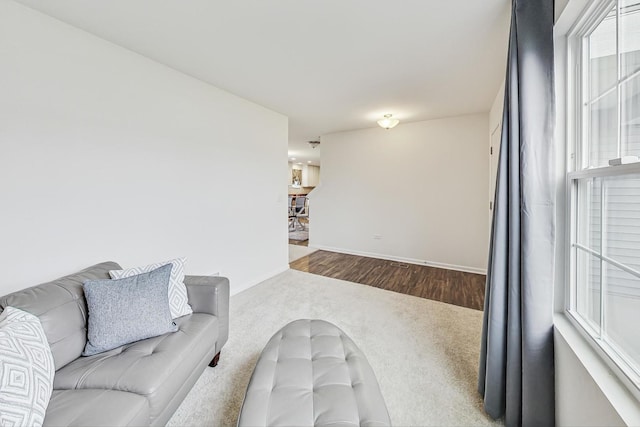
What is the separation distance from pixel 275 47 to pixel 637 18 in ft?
6.58

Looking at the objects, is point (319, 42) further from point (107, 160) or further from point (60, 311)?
point (60, 311)

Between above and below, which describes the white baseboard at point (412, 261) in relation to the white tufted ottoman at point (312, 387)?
below

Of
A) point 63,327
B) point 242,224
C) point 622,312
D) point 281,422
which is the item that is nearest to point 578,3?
point 622,312

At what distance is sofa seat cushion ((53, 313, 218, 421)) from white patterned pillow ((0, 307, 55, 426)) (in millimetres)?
152

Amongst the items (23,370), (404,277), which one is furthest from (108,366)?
(404,277)

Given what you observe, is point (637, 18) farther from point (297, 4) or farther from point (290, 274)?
point (290, 274)

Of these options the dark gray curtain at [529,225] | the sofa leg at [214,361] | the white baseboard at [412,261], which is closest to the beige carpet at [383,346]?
the sofa leg at [214,361]

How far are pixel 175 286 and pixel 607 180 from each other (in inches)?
92.9

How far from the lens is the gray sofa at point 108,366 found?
99 cm

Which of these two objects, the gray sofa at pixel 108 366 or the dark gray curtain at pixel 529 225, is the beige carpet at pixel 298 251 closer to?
the gray sofa at pixel 108 366

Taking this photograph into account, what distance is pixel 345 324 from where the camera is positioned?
7.79ft

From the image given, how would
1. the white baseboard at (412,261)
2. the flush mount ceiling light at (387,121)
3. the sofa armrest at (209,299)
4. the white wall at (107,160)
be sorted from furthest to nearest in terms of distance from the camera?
the white baseboard at (412,261)
the flush mount ceiling light at (387,121)
the sofa armrest at (209,299)
the white wall at (107,160)

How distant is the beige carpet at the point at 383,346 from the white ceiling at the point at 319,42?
8.01ft

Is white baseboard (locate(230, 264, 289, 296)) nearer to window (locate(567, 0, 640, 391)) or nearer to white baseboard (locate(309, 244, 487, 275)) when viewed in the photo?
white baseboard (locate(309, 244, 487, 275))
